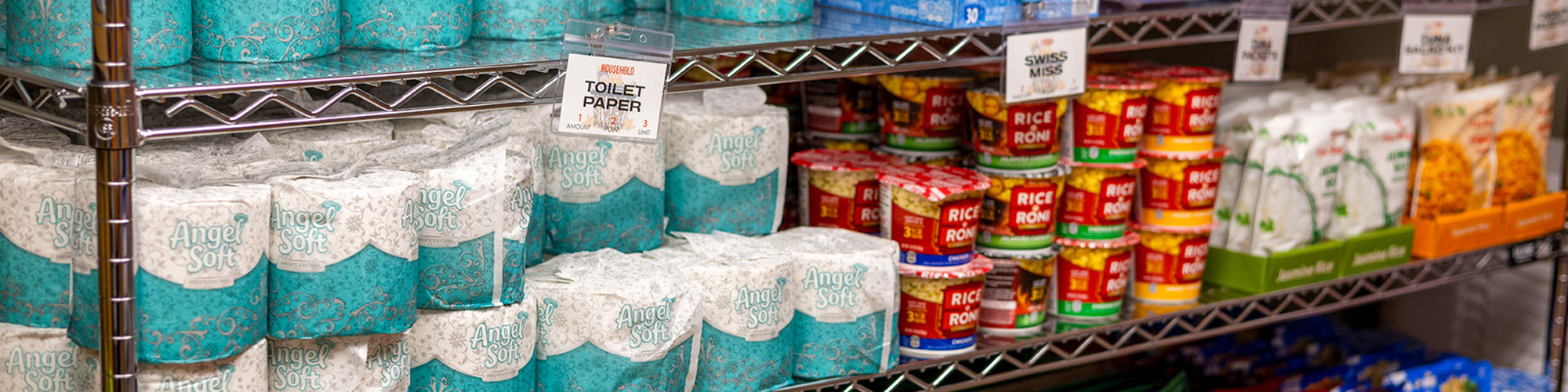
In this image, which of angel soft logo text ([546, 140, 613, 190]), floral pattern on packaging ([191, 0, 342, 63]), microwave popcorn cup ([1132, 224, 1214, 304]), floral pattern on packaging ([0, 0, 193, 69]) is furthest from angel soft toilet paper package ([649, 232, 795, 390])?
microwave popcorn cup ([1132, 224, 1214, 304])

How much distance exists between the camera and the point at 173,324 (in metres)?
1.22

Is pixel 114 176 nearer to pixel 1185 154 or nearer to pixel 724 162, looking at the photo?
pixel 724 162

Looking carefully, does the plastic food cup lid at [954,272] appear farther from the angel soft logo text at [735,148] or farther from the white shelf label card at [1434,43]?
the white shelf label card at [1434,43]

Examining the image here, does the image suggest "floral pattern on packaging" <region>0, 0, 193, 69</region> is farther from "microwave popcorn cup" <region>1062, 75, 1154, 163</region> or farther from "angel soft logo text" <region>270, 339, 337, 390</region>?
"microwave popcorn cup" <region>1062, 75, 1154, 163</region>

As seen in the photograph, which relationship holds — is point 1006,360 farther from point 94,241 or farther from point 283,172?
point 94,241

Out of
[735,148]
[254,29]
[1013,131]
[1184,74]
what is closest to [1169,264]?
[1184,74]

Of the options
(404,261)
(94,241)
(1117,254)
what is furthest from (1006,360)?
(94,241)

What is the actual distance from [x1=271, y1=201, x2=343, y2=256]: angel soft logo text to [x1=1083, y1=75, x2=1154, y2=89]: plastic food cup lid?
1.07 m

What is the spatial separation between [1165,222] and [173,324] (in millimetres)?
1430

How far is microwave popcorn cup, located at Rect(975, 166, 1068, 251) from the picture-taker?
74.2 inches

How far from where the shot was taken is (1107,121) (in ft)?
6.33

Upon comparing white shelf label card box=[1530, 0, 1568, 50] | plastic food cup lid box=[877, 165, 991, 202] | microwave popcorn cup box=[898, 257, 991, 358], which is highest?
white shelf label card box=[1530, 0, 1568, 50]

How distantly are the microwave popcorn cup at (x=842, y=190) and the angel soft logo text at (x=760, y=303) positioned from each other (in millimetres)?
237

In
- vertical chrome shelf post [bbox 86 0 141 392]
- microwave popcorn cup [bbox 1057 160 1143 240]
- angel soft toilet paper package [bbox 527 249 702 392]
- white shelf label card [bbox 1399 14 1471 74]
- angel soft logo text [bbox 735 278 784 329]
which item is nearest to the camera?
vertical chrome shelf post [bbox 86 0 141 392]
